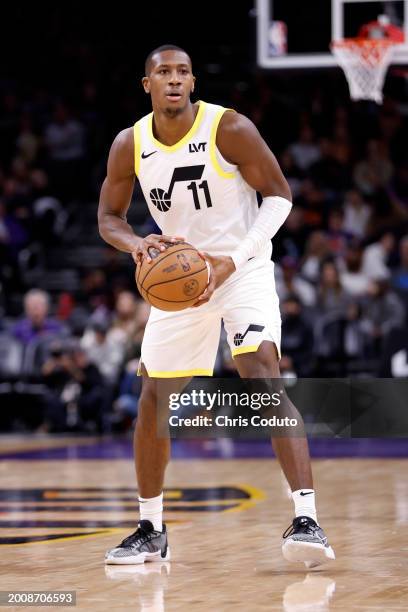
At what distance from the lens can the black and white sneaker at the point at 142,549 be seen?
5534mm

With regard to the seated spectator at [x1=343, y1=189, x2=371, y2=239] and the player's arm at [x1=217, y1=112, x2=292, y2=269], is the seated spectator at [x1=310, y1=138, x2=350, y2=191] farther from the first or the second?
the player's arm at [x1=217, y1=112, x2=292, y2=269]

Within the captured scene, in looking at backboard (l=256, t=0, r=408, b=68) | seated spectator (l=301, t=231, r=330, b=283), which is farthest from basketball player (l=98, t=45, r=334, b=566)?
seated spectator (l=301, t=231, r=330, b=283)

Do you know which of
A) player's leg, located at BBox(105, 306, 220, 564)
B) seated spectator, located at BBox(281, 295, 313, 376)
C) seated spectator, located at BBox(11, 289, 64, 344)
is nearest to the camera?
player's leg, located at BBox(105, 306, 220, 564)

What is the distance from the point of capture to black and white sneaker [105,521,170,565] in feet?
18.2

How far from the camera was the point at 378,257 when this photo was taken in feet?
49.8

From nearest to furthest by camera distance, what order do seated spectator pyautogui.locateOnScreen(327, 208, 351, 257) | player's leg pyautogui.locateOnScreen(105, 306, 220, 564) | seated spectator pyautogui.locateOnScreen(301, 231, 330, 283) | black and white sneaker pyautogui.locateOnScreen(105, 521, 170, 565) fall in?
1. black and white sneaker pyautogui.locateOnScreen(105, 521, 170, 565)
2. player's leg pyautogui.locateOnScreen(105, 306, 220, 564)
3. seated spectator pyautogui.locateOnScreen(301, 231, 330, 283)
4. seated spectator pyautogui.locateOnScreen(327, 208, 351, 257)

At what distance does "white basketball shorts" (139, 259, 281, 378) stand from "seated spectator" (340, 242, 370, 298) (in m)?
9.24

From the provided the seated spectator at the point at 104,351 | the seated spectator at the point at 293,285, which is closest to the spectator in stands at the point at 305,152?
the seated spectator at the point at 293,285

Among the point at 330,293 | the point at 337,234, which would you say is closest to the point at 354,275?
the point at 330,293

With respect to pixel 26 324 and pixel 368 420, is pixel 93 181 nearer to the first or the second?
pixel 26 324

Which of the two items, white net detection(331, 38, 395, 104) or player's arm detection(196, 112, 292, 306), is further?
white net detection(331, 38, 395, 104)

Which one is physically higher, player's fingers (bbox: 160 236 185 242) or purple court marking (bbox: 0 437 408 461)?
player's fingers (bbox: 160 236 185 242)

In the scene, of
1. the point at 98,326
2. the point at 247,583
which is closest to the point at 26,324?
the point at 98,326

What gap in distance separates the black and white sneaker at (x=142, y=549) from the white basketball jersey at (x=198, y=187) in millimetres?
1324
